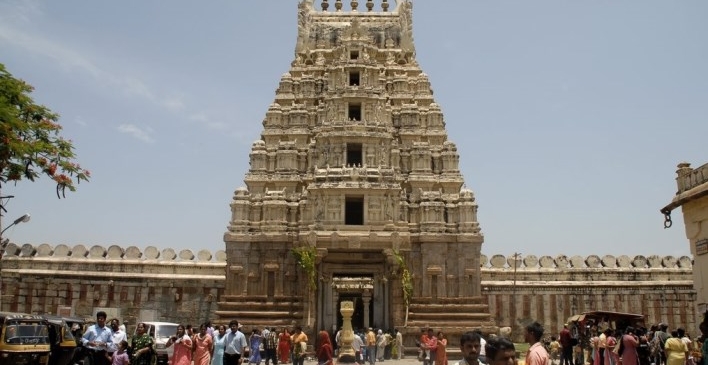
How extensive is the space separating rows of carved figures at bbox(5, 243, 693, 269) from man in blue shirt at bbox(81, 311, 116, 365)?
2033 cm

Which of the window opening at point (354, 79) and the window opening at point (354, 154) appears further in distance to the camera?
the window opening at point (354, 79)

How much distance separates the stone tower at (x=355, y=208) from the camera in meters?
29.4

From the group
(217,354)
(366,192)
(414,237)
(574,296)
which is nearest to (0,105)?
(217,354)

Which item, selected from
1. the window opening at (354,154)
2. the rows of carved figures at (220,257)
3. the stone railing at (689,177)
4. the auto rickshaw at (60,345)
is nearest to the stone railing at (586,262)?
the rows of carved figures at (220,257)

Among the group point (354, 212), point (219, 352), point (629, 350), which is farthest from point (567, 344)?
point (354, 212)

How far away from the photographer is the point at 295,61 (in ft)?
120

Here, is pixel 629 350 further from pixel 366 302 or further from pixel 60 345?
pixel 366 302

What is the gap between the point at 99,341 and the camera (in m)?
13.8

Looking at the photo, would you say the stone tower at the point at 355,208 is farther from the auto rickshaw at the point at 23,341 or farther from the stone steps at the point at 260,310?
the auto rickshaw at the point at 23,341

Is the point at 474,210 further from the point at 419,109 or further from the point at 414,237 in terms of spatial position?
the point at 419,109

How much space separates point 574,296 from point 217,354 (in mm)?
23945

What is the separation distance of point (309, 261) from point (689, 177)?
1568 cm

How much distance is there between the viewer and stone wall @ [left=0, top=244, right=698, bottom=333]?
33.2 metres

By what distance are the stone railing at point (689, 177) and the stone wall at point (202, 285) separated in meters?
15.8
